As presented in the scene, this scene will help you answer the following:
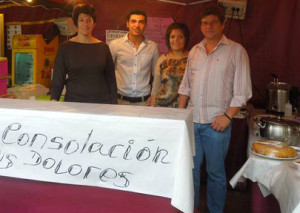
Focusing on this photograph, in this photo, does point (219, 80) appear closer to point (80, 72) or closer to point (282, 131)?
point (282, 131)

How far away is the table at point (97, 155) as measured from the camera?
43.1 inches

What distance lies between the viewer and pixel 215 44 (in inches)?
91.6

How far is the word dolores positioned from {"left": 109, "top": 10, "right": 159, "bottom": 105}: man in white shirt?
5.40ft

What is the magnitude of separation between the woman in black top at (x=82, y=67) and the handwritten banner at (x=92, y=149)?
3.81ft

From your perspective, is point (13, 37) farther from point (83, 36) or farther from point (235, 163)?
point (235, 163)

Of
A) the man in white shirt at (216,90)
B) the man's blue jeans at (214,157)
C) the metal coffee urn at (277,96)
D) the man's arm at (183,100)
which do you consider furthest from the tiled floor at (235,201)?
the man's arm at (183,100)

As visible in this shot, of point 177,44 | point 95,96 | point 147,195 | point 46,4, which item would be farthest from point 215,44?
point 46,4

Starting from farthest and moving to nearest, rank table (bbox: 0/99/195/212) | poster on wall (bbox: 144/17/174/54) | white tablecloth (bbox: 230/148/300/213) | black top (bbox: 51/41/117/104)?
poster on wall (bbox: 144/17/174/54), black top (bbox: 51/41/117/104), white tablecloth (bbox: 230/148/300/213), table (bbox: 0/99/195/212)

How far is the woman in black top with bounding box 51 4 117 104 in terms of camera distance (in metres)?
2.32

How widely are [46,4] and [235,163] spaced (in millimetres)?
2778

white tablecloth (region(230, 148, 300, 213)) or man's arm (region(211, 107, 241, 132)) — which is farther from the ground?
man's arm (region(211, 107, 241, 132))

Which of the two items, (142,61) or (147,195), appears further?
(142,61)

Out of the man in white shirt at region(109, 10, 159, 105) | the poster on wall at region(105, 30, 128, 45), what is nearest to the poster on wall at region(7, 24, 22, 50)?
the poster on wall at region(105, 30, 128, 45)

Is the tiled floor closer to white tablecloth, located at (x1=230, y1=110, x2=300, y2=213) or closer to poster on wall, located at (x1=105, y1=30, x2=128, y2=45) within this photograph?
white tablecloth, located at (x1=230, y1=110, x2=300, y2=213)
